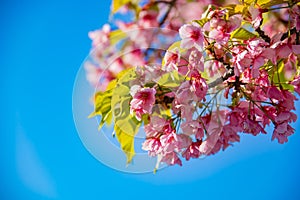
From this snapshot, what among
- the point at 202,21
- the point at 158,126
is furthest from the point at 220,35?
the point at 158,126

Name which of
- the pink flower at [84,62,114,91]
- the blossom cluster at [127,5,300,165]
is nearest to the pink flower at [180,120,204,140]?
the blossom cluster at [127,5,300,165]

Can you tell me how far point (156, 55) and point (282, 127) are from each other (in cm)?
21

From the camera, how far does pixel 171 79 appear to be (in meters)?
0.40

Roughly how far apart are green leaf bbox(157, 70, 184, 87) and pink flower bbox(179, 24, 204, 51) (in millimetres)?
33

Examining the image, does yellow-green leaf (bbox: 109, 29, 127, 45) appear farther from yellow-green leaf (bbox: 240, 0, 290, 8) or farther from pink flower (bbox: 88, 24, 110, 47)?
yellow-green leaf (bbox: 240, 0, 290, 8)

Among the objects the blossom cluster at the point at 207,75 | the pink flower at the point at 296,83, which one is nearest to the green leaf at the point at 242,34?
the blossom cluster at the point at 207,75

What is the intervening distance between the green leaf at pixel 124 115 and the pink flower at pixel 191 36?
6cm

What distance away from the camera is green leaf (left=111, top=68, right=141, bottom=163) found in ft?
1.33

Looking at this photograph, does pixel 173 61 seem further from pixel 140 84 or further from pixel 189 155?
pixel 189 155

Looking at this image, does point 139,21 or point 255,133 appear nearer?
point 139,21

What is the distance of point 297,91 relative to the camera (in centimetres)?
49

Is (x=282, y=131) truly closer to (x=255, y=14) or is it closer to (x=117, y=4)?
(x=255, y=14)

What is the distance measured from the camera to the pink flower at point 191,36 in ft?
1.20

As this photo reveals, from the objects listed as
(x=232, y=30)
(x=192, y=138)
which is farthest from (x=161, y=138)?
(x=232, y=30)
